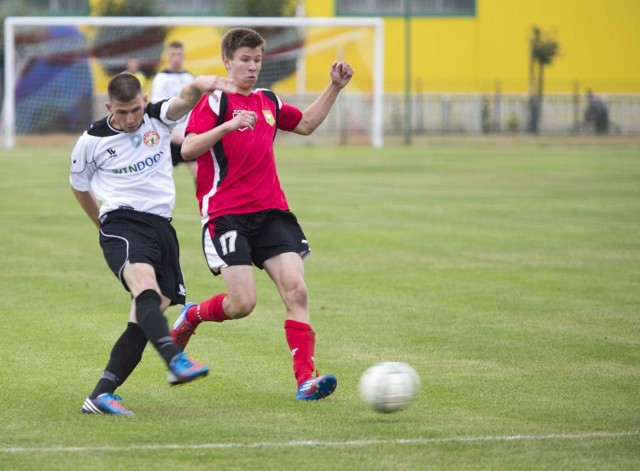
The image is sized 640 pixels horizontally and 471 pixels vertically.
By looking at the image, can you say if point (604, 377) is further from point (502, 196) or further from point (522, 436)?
point (502, 196)

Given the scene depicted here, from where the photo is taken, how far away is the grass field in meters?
5.64

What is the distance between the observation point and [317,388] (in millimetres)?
6570

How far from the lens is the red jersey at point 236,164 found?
22.9ft

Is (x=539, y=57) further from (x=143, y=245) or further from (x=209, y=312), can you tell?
(x=143, y=245)

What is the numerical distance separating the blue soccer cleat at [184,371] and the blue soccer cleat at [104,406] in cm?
47

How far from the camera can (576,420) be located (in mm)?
6223

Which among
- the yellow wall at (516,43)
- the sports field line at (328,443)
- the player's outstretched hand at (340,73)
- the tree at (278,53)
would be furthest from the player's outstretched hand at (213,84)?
the yellow wall at (516,43)

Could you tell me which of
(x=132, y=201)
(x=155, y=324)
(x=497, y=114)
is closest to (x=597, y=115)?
(x=497, y=114)

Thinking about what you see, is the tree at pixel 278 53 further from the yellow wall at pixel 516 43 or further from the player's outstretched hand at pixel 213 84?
the player's outstretched hand at pixel 213 84

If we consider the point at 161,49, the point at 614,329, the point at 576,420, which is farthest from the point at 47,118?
the point at 576,420

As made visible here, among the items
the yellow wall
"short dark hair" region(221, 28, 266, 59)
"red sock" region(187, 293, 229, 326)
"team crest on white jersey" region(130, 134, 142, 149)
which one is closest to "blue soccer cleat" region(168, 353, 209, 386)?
"red sock" region(187, 293, 229, 326)

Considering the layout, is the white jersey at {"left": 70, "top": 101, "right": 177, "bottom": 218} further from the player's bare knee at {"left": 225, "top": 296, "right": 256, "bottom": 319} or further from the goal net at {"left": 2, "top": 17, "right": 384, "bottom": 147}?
the goal net at {"left": 2, "top": 17, "right": 384, "bottom": 147}

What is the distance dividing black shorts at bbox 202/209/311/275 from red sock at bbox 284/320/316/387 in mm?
440

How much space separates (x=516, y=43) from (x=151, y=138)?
4515cm
